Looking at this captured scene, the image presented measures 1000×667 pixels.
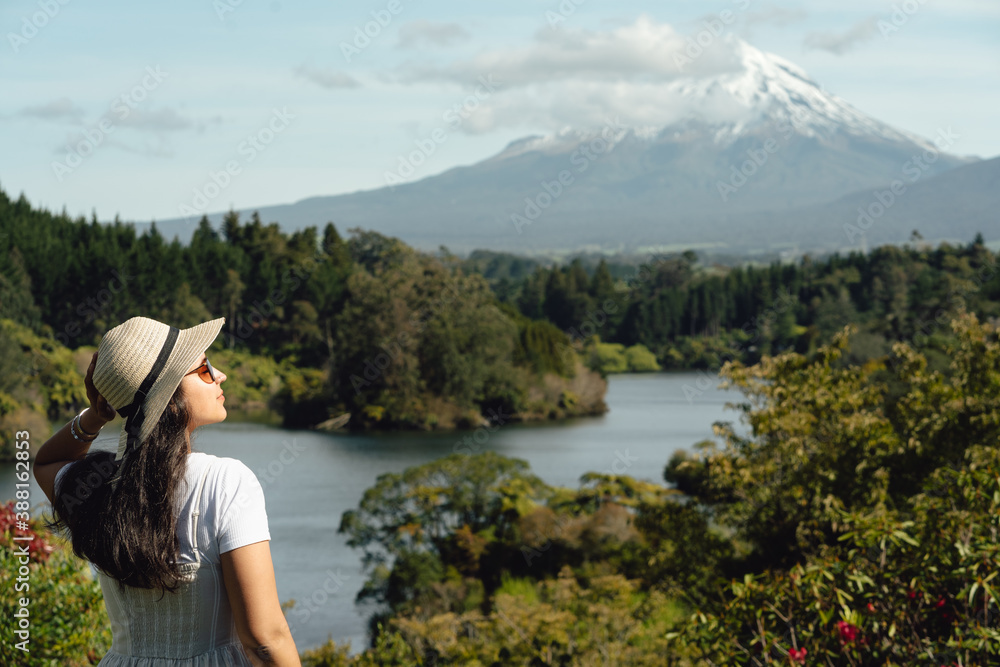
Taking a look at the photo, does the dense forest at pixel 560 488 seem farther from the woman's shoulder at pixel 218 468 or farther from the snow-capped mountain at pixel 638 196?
the snow-capped mountain at pixel 638 196

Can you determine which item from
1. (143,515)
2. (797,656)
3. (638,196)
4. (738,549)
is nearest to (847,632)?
(797,656)

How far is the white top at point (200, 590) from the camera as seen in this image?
1299mm

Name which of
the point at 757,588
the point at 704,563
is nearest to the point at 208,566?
the point at 757,588

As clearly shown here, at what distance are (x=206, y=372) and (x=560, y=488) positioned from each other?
13096 millimetres

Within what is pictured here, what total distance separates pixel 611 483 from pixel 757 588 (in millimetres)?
11570

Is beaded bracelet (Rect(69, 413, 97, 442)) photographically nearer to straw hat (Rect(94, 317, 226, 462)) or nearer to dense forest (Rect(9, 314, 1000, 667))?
straw hat (Rect(94, 317, 226, 462))

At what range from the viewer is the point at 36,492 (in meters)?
16.0

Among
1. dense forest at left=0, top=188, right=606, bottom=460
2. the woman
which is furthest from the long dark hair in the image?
dense forest at left=0, top=188, right=606, bottom=460

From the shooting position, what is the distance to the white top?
4.26ft

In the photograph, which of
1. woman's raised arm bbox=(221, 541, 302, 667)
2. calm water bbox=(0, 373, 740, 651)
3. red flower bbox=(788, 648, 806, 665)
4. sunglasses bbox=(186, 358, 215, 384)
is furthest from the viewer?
calm water bbox=(0, 373, 740, 651)

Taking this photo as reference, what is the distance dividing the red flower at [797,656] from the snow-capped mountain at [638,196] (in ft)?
481

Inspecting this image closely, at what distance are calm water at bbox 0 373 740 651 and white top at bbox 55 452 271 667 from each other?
7.56 metres

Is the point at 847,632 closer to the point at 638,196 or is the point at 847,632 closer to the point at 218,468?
the point at 218,468

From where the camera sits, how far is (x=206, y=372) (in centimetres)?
141
